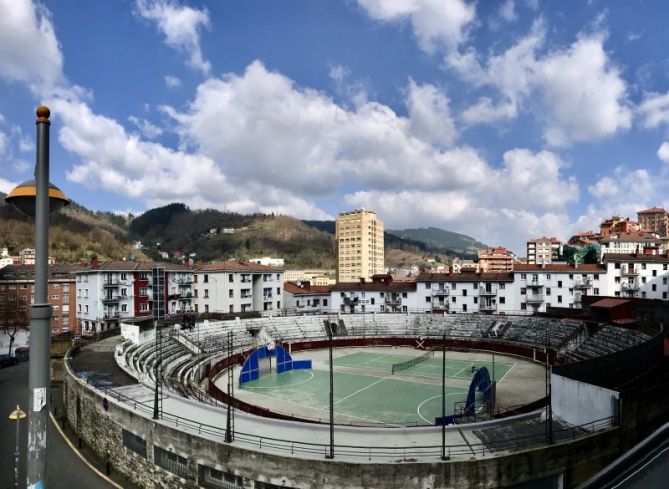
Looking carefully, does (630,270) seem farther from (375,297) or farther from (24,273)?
(24,273)

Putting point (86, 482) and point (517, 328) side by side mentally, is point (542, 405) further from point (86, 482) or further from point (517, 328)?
point (517, 328)

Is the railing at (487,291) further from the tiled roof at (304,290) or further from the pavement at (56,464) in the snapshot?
the pavement at (56,464)

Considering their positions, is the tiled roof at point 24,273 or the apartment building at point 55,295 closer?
the apartment building at point 55,295

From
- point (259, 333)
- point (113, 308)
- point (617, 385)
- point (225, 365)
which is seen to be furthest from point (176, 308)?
point (617, 385)

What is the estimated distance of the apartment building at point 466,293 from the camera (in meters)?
75.8

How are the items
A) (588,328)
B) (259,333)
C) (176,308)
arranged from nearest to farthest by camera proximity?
(588,328)
(259,333)
(176,308)

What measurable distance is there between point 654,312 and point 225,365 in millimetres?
49622

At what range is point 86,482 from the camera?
2362 centimetres

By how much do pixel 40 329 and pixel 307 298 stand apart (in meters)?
84.5

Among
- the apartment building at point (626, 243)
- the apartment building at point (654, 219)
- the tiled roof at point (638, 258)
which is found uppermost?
the apartment building at point (654, 219)

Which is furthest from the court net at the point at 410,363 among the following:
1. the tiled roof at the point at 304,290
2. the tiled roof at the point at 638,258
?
the tiled roof at the point at 638,258

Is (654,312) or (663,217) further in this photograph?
(663,217)

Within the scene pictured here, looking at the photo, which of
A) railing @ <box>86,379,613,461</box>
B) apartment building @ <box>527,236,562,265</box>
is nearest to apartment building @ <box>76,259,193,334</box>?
railing @ <box>86,379,613,461</box>

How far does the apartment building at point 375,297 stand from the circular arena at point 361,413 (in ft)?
77.8
